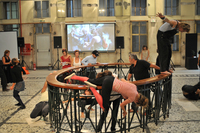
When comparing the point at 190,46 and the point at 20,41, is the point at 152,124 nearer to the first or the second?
the point at 190,46

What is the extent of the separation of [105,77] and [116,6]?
10535mm

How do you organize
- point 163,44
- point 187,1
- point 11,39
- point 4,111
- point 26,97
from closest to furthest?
point 163,44 < point 4,111 < point 26,97 < point 11,39 < point 187,1

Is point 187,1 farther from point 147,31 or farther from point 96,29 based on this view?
point 96,29

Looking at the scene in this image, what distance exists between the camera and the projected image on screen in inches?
512

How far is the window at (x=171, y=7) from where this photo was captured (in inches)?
519

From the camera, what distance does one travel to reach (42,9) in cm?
1336

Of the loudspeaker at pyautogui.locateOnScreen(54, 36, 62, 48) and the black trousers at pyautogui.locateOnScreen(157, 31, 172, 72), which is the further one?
the loudspeaker at pyautogui.locateOnScreen(54, 36, 62, 48)

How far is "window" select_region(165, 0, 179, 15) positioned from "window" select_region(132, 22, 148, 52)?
159 centimetres

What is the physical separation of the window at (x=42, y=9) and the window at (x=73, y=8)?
1.27 m

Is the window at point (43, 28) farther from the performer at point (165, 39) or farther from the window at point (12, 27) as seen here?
the performer at point (165, 39)

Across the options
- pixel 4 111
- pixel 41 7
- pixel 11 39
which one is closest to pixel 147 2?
pixel 41 7

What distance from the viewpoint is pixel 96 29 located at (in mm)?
13000

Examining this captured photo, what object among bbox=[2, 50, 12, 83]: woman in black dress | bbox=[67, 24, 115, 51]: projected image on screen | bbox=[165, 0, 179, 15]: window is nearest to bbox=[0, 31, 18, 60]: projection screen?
bbox=[67, 24, 115, 51]: projected image on screen

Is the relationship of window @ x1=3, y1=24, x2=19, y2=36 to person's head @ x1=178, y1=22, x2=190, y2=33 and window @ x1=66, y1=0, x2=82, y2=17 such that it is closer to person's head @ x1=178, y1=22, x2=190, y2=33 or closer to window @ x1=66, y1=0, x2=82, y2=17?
window @ x1=66, y1=0, x2=82, y2=17
